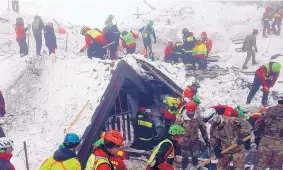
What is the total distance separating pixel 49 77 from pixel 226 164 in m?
5.75

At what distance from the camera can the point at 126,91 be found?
10.3 metres

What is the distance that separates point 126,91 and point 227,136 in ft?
12.1

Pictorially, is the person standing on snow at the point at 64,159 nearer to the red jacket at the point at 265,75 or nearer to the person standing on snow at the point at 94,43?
the person standing on snow at the point at 94,43

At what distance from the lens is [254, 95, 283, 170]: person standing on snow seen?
750cm

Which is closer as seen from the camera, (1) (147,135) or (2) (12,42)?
(1) (147,135)

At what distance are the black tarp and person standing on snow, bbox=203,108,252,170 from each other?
2611 millimetres

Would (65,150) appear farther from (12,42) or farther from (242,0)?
(242,0)

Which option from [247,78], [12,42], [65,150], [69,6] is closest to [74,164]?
[65,150]

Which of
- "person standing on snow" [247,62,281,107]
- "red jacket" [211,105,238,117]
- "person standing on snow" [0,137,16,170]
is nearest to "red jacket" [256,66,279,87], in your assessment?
"person standing on snow" [247,62,281,107]

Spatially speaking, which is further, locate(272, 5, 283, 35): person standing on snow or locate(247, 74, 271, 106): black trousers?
locate(272, 5, 283, 35): person standing on snow

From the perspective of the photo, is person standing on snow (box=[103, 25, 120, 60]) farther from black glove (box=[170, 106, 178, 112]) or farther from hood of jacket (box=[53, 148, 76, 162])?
hood of jacket (box=[53, 148, 76, 162])

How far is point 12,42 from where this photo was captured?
1925cm

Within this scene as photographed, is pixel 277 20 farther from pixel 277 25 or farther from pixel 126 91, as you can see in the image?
pixel 126 91

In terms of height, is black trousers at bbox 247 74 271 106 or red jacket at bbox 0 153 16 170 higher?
red jacket at bbox 0 153 16 170
